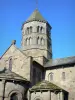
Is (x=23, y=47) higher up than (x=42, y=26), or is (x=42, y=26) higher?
(x=42, y=26)

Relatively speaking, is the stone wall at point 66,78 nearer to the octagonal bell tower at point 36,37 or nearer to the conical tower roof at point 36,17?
the octagonal bell tower at point 36,37

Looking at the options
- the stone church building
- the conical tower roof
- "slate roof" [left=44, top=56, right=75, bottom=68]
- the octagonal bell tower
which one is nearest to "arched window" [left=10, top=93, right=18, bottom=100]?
the stone church building

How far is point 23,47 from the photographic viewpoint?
42.6 metres

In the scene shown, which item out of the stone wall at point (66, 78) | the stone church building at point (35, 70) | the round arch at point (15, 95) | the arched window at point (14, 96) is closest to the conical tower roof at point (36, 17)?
the stone church building at point (35, 70)

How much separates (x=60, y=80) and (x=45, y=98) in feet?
19.7

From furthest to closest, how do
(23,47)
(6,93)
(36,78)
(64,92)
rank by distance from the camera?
(23,47)
(36,78)
(64,92)
(6,93)

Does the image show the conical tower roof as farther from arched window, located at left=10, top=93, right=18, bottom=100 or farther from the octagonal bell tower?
arched window, located at left=10, top=93, right=18, bottom=100

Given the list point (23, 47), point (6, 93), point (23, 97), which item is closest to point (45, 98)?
point (23, 97)

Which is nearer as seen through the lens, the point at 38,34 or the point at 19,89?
the point at 19,89

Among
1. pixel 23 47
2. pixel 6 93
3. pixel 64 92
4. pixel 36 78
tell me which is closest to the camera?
pixel 6 93

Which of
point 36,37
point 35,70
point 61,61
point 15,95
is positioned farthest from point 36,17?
point 15,95

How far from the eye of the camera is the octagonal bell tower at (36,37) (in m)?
41.5

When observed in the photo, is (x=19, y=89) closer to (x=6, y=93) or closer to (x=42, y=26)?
(x=6, y=93)

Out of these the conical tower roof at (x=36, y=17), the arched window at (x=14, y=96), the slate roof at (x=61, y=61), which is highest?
the conical tower roof at (x=36, y=17)
